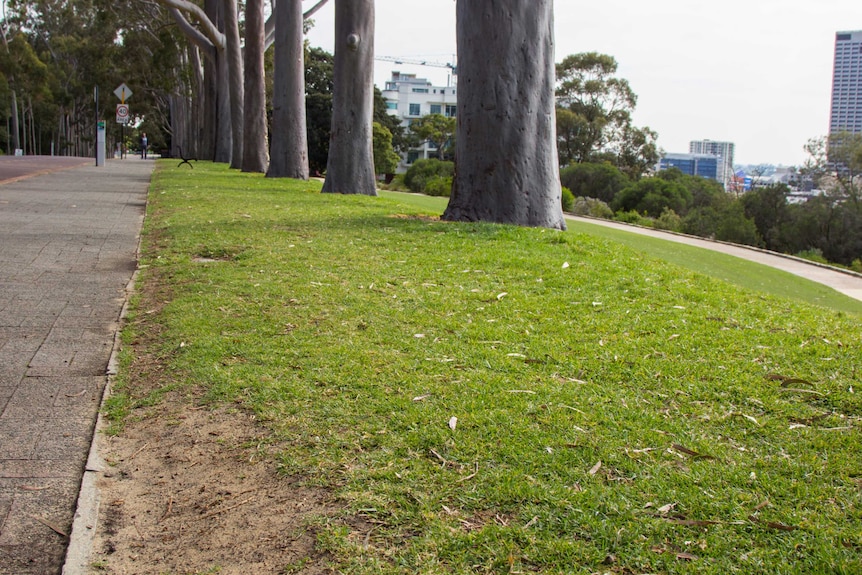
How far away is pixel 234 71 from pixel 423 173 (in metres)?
13.2

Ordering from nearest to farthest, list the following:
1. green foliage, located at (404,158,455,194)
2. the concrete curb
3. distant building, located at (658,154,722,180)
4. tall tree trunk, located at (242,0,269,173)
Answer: the concrete curb < tall tree trunk, located at (242,0,269,173) < green foliage, located at (404,158,455,194) < distant building, located at (658,154,722,180)

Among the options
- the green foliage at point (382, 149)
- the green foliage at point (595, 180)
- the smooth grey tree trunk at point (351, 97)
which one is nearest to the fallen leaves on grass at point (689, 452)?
the smooth grey tree trunk at point (351, 97)

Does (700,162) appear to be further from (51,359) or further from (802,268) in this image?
(51,359)

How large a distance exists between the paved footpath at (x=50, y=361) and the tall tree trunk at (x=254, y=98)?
53.5ft

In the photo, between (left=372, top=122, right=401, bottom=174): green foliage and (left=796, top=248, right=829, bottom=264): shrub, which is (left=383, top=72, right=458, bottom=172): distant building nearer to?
(left=372, top=122, right=401, bottom=174): green foliage

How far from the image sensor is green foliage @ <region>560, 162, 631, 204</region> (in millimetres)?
45312

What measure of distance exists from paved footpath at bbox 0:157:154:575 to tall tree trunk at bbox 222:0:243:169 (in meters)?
21.2

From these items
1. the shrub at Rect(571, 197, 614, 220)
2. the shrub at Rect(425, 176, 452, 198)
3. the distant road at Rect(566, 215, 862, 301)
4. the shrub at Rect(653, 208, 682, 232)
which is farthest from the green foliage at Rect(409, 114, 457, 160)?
the distant road at Rect(566, 215, 862, 301)

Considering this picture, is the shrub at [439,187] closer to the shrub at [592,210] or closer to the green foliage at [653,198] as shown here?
the shrub at [592,210]

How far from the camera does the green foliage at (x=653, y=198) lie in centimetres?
3941

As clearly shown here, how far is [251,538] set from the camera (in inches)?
120

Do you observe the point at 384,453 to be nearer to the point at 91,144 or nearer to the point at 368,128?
the point at 368,128

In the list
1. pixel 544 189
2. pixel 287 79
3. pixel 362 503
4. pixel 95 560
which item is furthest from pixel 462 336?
pixel 287 79

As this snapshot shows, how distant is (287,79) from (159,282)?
17.1 m
